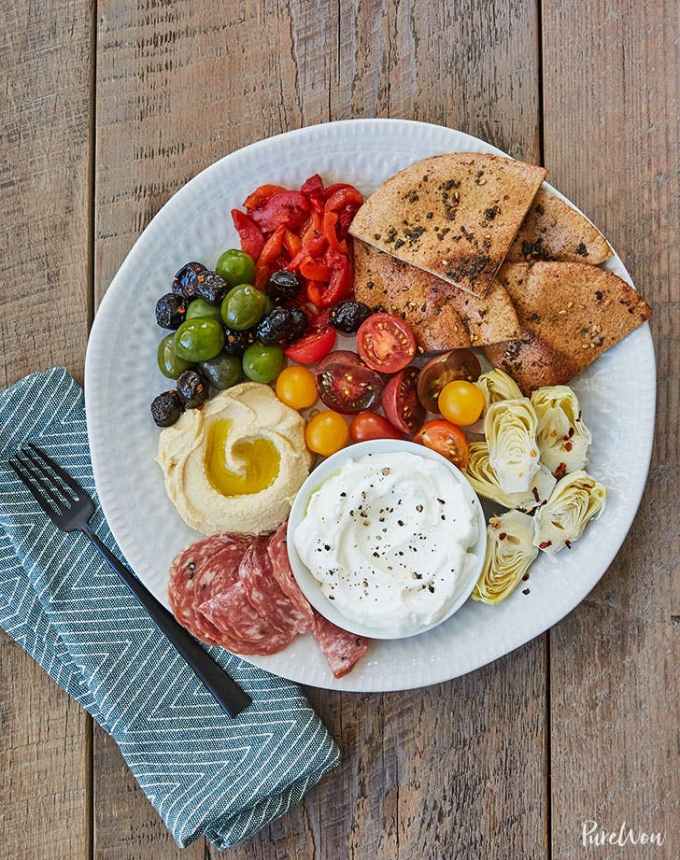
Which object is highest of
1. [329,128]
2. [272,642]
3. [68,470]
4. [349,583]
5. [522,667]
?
[329,128]

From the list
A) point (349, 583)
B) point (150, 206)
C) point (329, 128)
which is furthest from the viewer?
point (150, 206)

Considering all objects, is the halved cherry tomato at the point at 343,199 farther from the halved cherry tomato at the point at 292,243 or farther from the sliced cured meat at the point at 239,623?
the sliced cured meat at the point at 239,623

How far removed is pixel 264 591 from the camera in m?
2.33

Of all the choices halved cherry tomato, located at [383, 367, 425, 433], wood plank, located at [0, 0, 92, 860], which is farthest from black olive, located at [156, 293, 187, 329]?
halved cherry tomato, located at [383, 367, 425, 433]

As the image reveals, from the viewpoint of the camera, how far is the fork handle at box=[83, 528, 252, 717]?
2441 mm

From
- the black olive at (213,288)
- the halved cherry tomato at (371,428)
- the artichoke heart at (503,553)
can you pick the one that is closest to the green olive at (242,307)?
the black olive at (213,288)

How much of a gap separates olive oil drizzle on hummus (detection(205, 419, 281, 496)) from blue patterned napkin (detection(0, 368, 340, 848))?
389mm

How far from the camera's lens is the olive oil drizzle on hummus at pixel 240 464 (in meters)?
2.41

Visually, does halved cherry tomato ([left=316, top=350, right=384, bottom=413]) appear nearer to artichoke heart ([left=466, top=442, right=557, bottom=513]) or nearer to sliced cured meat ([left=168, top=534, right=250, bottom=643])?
Result: artichoke heart ([left=466, top=442, right=557, bottom=513])

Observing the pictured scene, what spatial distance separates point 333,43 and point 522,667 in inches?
75.5

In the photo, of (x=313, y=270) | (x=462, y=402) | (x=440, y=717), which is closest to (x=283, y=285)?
(x=313, y=270)

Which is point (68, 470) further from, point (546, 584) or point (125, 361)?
point (546, 584)

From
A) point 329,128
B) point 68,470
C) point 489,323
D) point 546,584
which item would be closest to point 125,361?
point 68,470

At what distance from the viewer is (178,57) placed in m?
2.60
